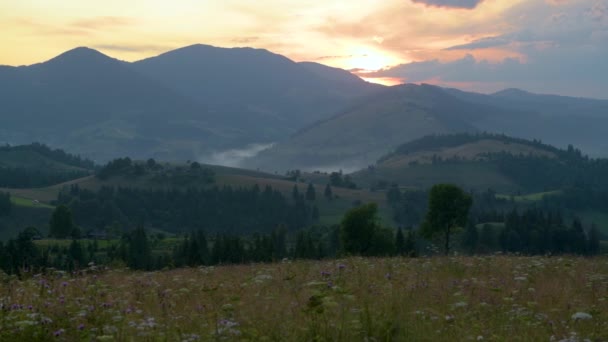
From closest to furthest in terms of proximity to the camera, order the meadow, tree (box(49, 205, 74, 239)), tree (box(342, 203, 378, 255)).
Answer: the meadow
tree (box(342, 203, 378, 255))
tree (box(49, 205, 74, 239))

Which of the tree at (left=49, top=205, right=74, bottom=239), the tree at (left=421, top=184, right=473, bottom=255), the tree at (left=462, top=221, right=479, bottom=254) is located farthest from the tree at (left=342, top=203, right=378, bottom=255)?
the tree at (left=49, top=205, right=74, bottom=239)

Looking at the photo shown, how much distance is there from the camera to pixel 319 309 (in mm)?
9555

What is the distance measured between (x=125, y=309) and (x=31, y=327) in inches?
82.7

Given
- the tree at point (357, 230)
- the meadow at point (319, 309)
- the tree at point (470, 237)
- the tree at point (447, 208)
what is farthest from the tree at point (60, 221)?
the meadow at point (319, 309)

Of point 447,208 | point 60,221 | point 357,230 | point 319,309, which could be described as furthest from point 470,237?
point 319,309

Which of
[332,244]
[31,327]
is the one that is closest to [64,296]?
[31,327]

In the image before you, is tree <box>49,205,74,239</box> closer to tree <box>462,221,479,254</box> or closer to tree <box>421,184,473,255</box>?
tree <box>462,221,479,254</box>

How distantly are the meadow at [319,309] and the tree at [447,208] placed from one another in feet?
172

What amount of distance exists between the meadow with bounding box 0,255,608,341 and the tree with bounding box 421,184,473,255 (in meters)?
52.3

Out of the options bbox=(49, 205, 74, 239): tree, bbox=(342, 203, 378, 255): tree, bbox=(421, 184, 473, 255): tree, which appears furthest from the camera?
bbox=(49, 205, 74, 239): tree

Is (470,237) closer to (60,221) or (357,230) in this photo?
(357,230)

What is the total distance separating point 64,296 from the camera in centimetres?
1219

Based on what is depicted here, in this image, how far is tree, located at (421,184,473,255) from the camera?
68812mm

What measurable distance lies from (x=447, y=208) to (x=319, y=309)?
204 feet
